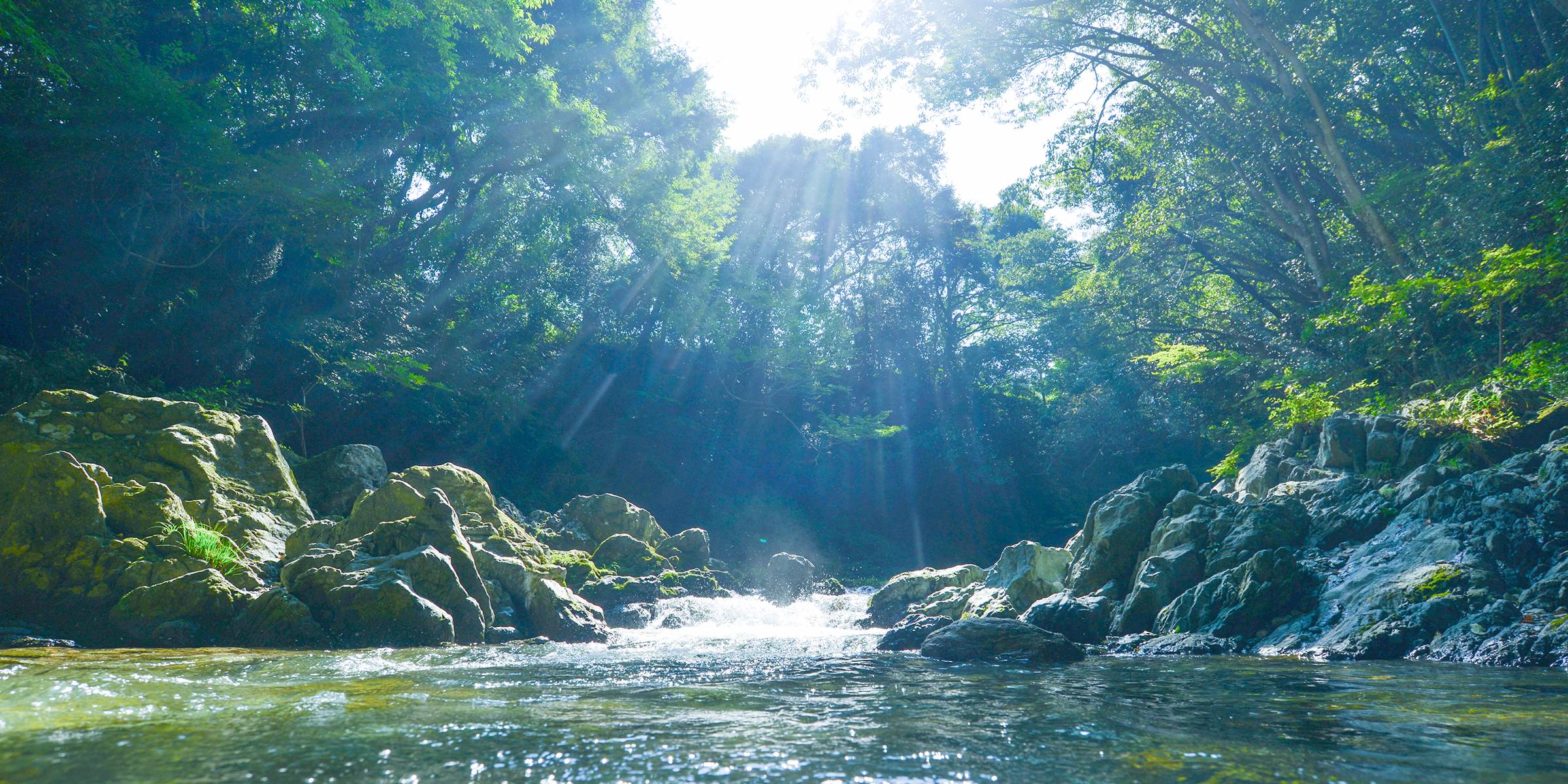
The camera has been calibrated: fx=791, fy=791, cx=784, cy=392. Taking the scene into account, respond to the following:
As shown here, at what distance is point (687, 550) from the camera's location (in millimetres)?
15422

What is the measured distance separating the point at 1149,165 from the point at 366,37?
16.5 m

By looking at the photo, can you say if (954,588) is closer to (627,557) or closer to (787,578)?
(787,578)

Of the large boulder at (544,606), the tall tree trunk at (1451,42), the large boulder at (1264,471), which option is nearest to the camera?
the large boulder at (544,606)

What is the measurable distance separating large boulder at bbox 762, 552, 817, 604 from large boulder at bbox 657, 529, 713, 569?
1.34 meters

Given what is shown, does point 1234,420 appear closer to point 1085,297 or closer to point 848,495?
point 1085,297

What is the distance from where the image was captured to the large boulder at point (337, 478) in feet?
38.0

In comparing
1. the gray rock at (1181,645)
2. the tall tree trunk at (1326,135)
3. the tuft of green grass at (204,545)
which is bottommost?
the gray rock at (1181,645)

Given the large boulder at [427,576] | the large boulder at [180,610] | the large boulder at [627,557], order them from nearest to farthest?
the large boulder at [180,610] < the large boulder at [427,576] < the large boulder at [627,557]

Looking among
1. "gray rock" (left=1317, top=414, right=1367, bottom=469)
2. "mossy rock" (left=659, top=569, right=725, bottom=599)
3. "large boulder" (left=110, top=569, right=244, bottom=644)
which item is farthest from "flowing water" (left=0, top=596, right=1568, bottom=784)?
"mossy rock" (left=659, top=569, right=725, bottom=599)

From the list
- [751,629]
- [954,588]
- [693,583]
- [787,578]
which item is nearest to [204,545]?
[751,629]

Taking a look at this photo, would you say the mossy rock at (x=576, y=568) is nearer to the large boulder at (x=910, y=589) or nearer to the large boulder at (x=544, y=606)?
the large boulder at (x=544, y=606)

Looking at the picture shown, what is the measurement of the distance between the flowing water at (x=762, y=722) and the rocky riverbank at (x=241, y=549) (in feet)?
3.67

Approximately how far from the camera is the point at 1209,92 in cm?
1356

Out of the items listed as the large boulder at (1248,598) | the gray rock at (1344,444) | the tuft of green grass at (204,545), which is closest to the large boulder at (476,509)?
the tuft of green grass at (204,545)
